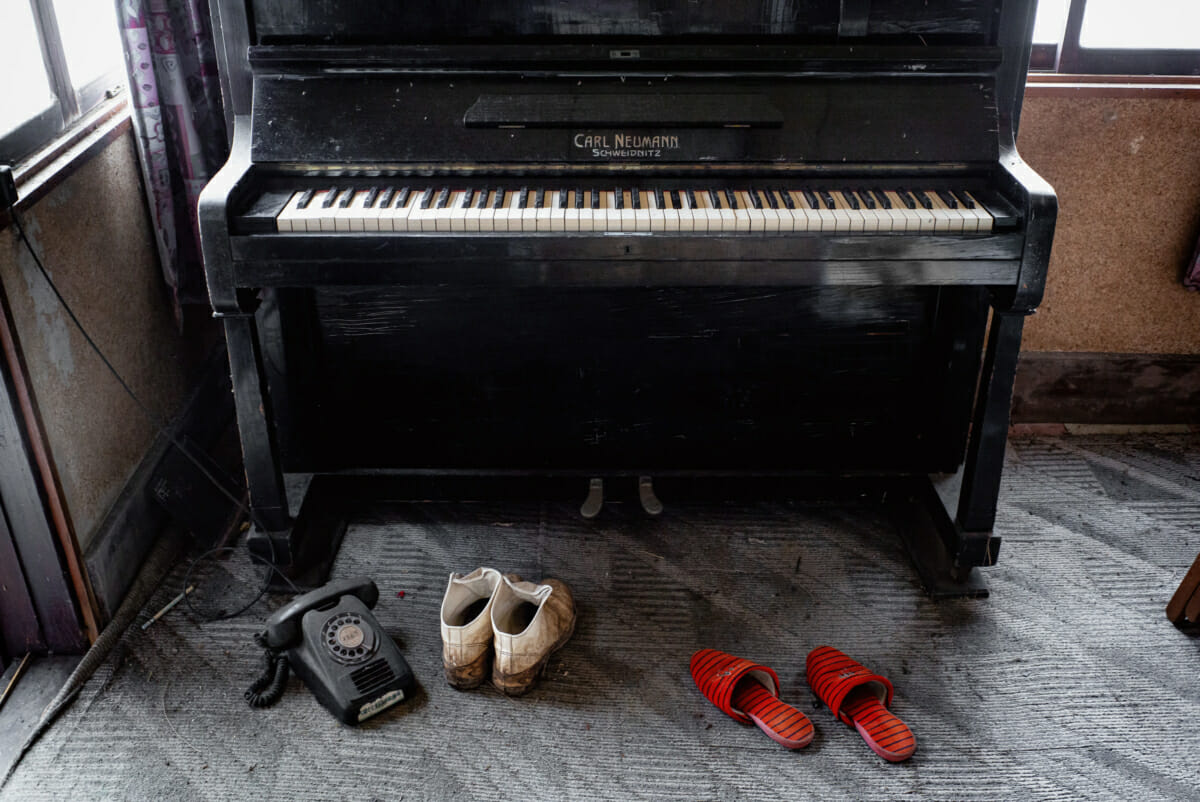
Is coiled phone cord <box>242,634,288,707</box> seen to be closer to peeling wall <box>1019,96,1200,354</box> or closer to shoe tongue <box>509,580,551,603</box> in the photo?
shoe tongue <box>509,580,551,603</box>

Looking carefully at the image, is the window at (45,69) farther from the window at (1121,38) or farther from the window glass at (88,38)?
the window at (1121,38)

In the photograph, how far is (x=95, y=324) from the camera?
7.09 ft

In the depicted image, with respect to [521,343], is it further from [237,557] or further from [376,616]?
[237,557]

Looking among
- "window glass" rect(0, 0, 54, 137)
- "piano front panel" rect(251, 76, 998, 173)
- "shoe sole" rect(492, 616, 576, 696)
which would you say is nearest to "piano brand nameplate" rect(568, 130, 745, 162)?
"piano front panel" rect(251, 76, 998, 173)

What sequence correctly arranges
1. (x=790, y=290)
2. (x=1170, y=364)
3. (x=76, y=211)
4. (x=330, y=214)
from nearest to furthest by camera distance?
(x=330, y=214) → (x=76, y=211) → (x=790, y=290) → (x=1170, y=364)

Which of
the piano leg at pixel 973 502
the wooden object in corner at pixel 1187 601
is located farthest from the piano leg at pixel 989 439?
the wooden object in corner at pixel 1187 601

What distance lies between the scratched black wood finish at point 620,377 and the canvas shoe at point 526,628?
0.45 metres

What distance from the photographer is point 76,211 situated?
2084 millimetres

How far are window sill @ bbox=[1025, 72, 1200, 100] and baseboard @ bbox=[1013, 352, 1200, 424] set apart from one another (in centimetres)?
69

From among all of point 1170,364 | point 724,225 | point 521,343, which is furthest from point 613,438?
point 1170,364

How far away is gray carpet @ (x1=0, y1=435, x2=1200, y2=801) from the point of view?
1806mm

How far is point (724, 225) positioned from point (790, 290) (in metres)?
0.45

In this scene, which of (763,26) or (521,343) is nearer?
(763,26)

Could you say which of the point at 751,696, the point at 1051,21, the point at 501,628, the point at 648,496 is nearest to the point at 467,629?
the point at 501,628
